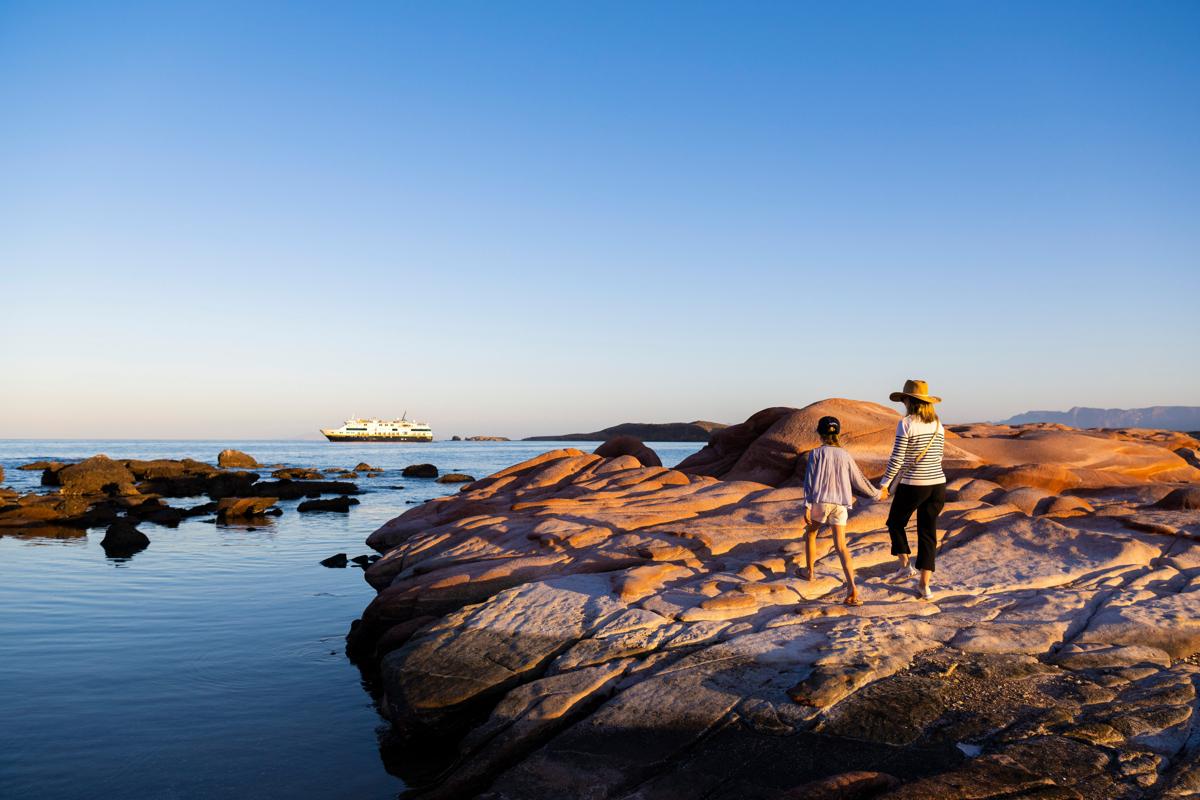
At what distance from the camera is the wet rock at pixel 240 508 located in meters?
31.7

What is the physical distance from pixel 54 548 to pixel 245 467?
54.5m

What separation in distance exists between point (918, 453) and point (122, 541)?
2190 cm

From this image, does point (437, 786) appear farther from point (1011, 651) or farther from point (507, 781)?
point (1011, 651)

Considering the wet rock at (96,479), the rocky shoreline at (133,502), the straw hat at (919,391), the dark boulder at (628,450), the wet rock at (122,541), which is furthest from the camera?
the wet rock at (96,479)

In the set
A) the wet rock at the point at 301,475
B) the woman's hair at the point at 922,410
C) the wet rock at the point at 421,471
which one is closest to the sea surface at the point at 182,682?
the woman's hair at the point at 922,410

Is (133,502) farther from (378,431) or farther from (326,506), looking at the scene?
(378,431)

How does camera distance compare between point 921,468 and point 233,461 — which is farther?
point 233,461

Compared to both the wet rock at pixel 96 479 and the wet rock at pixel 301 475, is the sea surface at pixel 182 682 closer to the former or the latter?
the wet rock at pixel 96 479

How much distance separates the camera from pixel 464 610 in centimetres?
1011

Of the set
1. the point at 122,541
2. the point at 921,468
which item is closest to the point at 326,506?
the point at 122,541

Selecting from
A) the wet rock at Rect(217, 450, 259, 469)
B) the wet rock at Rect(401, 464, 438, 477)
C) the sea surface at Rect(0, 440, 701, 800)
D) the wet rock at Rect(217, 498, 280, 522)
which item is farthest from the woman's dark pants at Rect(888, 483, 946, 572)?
the wet rock at Rect(217, 450, 259, 469)

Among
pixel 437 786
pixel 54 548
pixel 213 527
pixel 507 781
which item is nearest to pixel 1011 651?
pixel 507 781

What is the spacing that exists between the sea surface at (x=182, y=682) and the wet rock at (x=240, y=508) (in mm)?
10036

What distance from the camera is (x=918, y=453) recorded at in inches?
379
